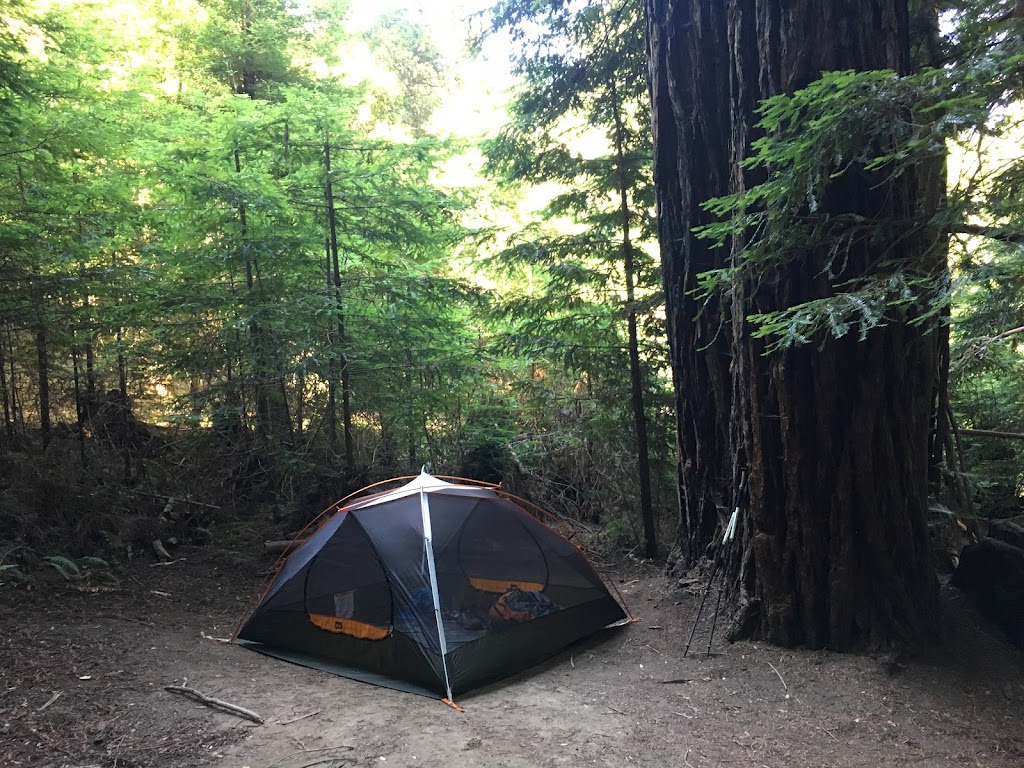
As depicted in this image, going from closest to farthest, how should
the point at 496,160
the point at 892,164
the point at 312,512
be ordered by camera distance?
the point at 892,164 → the point at 496,160 → the point at 312,512

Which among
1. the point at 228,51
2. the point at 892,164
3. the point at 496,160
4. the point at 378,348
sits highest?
the point at 228,51

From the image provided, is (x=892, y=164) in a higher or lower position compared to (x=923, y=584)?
higher

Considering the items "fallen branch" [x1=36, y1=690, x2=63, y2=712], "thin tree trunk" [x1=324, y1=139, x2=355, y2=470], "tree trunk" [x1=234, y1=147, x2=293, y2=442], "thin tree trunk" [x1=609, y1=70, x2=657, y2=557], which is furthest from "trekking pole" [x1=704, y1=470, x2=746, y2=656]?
"tree trunk" [x1=234, y1=147, x2=293, y2=442]

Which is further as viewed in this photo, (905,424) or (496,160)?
(496,160)

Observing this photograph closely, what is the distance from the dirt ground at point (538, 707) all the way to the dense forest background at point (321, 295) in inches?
61.7

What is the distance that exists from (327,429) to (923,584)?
27.3 feet

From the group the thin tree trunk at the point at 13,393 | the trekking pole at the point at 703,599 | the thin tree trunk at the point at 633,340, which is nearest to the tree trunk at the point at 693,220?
the trekking pole at the point at 703,599

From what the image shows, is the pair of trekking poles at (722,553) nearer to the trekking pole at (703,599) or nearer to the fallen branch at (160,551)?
the trekking pole at (703,599)

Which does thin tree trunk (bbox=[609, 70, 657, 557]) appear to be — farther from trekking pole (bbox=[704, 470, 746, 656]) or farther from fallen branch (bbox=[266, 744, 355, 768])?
fallen branch (bbox=[266, 744, 355, 768])

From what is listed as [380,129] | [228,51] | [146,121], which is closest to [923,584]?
[146,121]

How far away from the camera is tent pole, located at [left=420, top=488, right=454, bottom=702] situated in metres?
4.89

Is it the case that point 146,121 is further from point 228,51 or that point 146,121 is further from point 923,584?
point 923,584

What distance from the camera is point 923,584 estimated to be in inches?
194

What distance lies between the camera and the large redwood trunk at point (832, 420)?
475 centimetres
